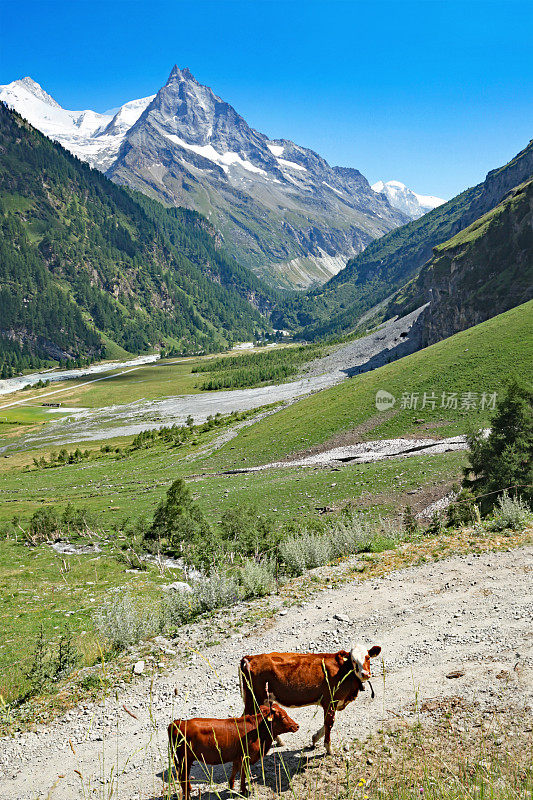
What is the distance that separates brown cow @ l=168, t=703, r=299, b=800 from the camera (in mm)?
4863

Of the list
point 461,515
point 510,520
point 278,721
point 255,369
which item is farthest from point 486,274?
point 278,721

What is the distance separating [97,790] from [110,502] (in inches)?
1501

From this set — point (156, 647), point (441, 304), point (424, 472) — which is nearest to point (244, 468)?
point (424, 472)

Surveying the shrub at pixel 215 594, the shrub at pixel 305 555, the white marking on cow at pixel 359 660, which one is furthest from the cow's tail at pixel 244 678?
the shrub at pixel 305 555

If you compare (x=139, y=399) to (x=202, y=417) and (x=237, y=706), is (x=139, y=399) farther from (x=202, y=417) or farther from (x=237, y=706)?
(x=237, y=706)

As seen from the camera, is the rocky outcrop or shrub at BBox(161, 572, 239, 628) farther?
the rocky outcrop

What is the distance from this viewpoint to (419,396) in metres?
51.0

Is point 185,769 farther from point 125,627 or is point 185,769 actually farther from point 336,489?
point 336,489

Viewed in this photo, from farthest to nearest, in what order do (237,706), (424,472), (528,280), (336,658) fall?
(528,280) < (424,472) < (237,706) < (336,658)

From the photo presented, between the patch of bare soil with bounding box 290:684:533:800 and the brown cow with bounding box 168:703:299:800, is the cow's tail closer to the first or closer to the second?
the brown cow with bounding box 168:703:299:800

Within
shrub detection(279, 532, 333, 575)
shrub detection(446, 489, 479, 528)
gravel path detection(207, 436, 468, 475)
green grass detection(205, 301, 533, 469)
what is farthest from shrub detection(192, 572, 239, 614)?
green grass detection(205, 301, 533, 469)

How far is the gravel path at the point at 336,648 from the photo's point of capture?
625cm

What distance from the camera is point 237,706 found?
7.34 meters

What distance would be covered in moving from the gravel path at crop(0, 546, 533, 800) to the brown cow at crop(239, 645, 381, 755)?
1.59 ft
